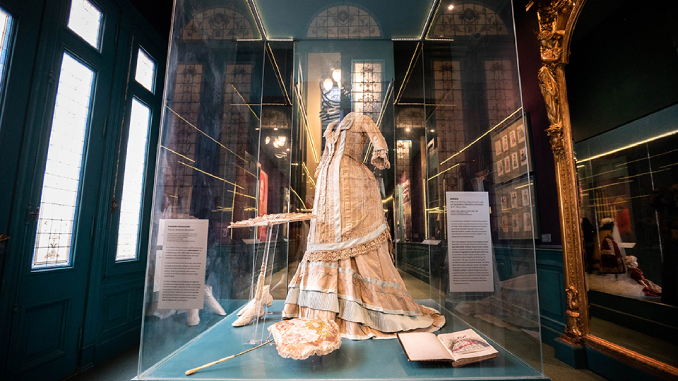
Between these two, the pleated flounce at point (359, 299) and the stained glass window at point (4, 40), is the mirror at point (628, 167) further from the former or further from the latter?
the stained glass window at point (4, 40)

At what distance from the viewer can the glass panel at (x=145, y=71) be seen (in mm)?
3311

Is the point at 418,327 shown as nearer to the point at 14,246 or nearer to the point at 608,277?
the point at 608,277

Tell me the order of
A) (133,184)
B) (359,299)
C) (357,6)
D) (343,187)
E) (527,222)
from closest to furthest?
(527,222) < (359,299) < (343,187) < (357,6) < (133,184)

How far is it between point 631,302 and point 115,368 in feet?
12.8

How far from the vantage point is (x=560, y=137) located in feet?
8.82

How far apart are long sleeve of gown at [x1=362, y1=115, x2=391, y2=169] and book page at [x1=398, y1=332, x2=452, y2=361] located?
131 cm

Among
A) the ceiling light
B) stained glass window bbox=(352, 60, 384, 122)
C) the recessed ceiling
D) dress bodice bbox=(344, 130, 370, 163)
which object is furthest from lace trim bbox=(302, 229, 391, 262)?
the recessed ceiling

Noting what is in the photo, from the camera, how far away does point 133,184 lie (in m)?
3.18

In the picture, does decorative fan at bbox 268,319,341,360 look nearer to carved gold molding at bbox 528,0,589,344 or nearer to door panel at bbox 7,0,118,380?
door panel at bbox 7,0,118,380

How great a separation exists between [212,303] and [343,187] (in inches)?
50.0

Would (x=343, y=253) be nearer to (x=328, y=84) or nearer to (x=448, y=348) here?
(x=448, y=348)

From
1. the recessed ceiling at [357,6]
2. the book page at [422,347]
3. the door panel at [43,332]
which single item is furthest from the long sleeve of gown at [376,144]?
the door panel at [43,332]

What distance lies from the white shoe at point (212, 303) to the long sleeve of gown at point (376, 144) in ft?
5.12

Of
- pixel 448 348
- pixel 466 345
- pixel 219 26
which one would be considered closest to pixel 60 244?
pixel 219 26
